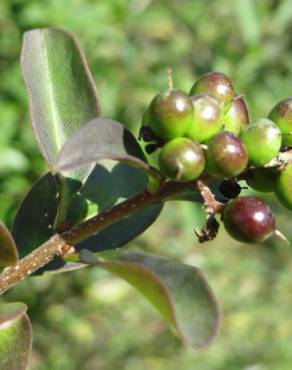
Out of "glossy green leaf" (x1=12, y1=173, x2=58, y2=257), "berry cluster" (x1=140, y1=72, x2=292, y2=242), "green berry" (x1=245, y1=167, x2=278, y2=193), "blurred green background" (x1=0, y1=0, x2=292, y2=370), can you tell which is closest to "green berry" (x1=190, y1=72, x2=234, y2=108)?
"berry cluster" (x1=140, y1=72, x2=292, y2=242)

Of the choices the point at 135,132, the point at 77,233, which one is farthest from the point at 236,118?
the point at 135,132

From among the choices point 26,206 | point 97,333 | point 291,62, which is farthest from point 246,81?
point 26,206

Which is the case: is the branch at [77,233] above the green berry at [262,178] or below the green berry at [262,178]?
below

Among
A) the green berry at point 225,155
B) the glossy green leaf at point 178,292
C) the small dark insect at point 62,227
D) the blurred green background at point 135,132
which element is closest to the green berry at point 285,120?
the green berry at point 225,155

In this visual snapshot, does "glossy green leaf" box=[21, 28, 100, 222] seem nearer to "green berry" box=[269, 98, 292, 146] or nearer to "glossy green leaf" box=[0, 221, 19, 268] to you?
"glossy green leaf" box=[0, 221, 19, 268]

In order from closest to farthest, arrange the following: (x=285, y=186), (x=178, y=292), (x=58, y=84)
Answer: (x=178, y=292), (x=285, y=186), (x=58, y=84)

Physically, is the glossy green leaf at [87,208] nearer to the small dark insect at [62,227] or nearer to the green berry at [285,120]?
the small dark insect at [62,227]

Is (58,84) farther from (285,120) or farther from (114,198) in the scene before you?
(285,120)

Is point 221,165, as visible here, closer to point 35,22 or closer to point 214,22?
point 35,22
